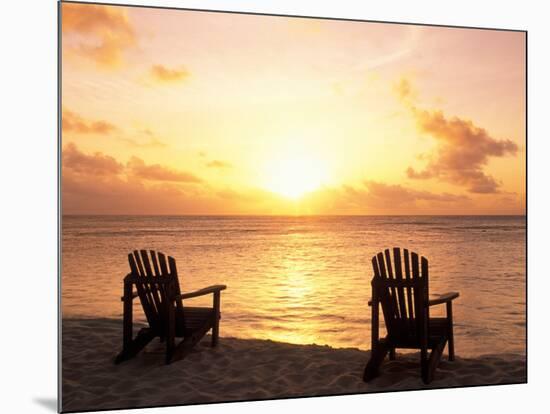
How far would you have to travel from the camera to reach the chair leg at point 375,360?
5234mm

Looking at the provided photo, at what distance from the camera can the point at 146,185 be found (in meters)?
6.51

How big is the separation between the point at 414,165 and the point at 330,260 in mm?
9315

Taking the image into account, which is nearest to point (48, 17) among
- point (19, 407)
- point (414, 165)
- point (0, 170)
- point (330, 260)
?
point (0, 170)

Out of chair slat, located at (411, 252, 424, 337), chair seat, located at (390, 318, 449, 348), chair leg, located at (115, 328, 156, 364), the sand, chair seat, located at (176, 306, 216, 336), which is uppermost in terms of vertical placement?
chair slat, located at (411, 252, 424, 337)

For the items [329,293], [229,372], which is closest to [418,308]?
[229,372]

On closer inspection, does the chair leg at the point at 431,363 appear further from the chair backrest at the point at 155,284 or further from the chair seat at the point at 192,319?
the chair backrest at the point at 155,284

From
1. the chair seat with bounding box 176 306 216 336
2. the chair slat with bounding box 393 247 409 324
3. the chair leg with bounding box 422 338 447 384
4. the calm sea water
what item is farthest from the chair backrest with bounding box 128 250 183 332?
the chair leg with bounding box 422 338 447 384

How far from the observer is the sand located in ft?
16.3

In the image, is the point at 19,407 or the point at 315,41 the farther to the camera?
the point at 315,41

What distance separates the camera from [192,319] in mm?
5531

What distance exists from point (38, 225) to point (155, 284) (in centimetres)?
95

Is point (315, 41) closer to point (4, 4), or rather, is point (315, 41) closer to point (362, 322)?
point (4, 4)

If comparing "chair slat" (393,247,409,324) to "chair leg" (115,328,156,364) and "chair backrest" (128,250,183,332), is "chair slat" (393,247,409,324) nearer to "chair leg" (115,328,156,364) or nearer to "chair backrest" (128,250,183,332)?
"chair backrest" (128,250,183,332)

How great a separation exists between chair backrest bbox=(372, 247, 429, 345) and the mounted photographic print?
15 mm
